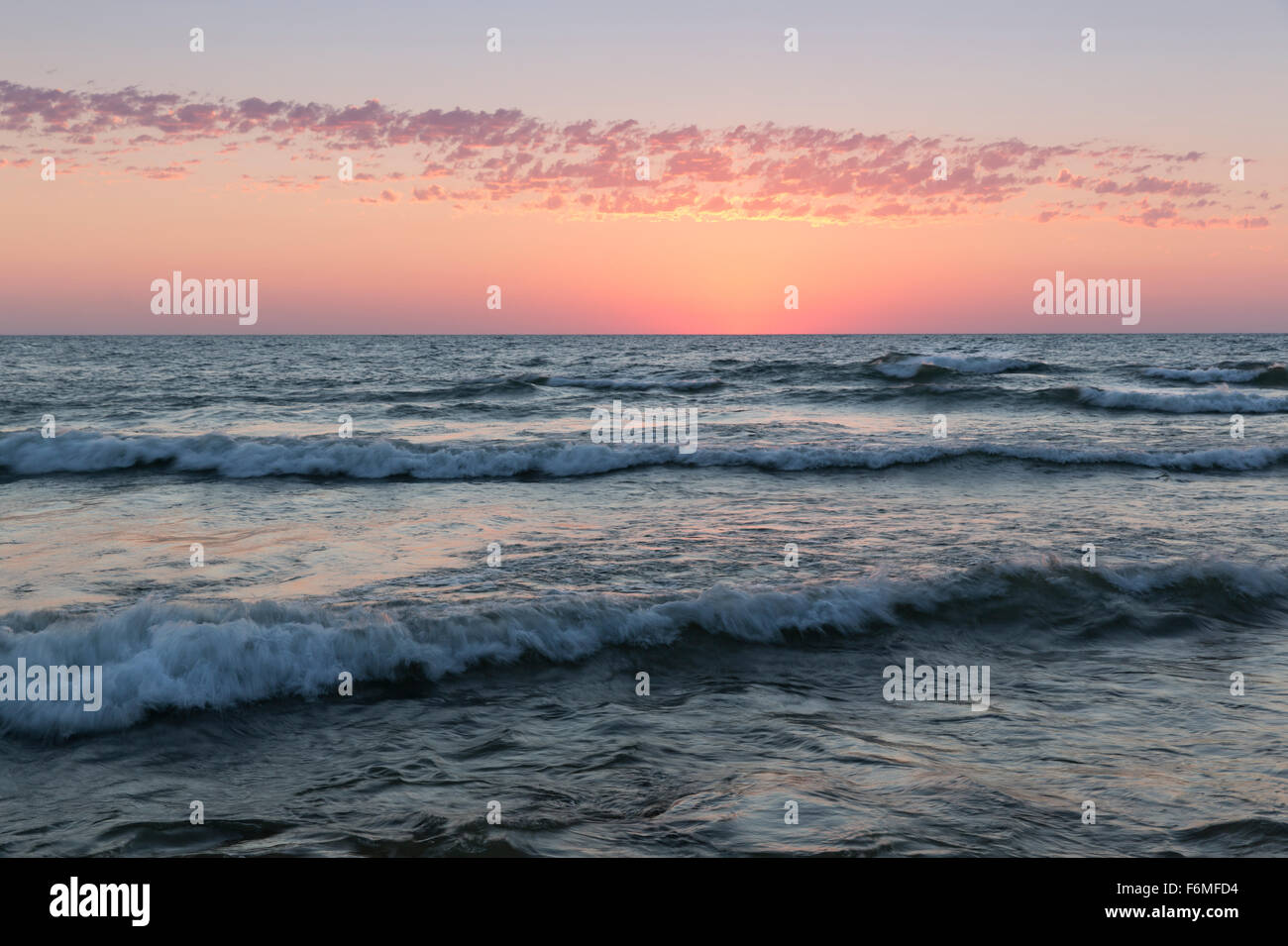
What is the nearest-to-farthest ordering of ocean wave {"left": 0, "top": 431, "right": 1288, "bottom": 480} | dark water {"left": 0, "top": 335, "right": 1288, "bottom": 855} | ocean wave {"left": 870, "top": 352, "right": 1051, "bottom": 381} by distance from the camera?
dark water {"left": 0, "top": 335, "right": 1288, "bottom": 855} → ocean wave {"left": 0, "top": 431, "right": 1288, "bottom": 480} → ocean wave {"left": 870, "top": 352, "right": 1051, "bottom": 381}

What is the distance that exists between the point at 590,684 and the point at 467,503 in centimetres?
860

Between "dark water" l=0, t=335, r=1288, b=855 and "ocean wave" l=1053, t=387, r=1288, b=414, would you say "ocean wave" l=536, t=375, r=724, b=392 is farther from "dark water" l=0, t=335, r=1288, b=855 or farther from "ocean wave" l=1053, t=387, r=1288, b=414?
"dark water" l=0, t=335, r=1288, b=855

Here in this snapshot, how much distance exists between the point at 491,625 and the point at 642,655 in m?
1.29

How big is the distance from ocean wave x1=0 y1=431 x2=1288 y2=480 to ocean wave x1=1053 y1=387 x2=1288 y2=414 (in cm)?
1105

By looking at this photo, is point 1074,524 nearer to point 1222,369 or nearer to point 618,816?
point 618,816

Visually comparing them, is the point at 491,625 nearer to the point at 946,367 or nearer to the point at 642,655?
the point at 642,655

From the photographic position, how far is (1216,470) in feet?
60.3

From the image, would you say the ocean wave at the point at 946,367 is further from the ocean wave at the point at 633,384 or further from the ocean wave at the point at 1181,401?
the ocean wave at the point at 1181,401

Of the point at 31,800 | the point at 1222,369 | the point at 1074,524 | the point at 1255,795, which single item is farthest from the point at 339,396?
the point at 1222,369

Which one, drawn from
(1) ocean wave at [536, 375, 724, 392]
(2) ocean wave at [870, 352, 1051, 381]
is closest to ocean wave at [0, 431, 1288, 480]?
(1) ocean wave at [536, 375, 724, 392]

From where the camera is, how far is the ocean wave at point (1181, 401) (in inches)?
1200

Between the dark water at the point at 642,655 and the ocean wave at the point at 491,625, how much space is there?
0.03 m

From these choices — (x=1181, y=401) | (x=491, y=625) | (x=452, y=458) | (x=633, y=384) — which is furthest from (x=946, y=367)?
(x=491, y=625)

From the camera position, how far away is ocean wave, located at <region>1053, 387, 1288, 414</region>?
30.5 metres
